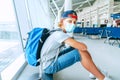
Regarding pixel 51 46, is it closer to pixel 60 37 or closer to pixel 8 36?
pixel 60 37

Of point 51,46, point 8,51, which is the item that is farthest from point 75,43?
point 8,51

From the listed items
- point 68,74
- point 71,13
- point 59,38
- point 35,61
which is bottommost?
point 68,74

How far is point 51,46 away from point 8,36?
5.40 ft

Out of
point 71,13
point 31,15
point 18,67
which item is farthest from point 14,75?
point 31,15

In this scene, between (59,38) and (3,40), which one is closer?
(59,38)

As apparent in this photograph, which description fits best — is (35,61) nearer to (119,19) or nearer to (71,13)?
(71,13)

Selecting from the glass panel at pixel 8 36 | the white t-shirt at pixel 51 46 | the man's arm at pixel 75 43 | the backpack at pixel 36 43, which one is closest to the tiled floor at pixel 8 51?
the glass panel at pixel 8 36

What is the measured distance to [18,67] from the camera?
3.57m

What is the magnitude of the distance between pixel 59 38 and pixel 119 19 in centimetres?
815

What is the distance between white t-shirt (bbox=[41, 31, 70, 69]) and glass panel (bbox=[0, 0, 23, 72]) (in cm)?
79

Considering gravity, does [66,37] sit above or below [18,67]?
above

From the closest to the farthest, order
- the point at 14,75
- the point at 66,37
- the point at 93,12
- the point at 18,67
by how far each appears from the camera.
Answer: the point at 66,37, the point at 14,75, the point at 18,67, the point at 93,12

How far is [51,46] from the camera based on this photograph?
8.23 ft

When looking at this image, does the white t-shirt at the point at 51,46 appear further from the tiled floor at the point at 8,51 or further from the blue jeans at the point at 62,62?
the tiled floor at the point at 8,51
